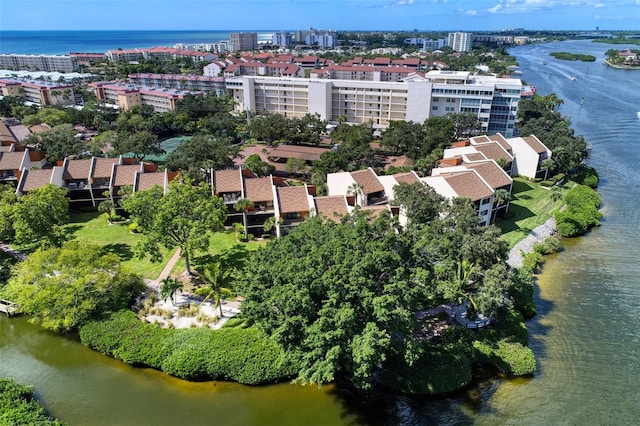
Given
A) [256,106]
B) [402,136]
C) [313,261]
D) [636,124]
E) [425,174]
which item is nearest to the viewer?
[313,261]

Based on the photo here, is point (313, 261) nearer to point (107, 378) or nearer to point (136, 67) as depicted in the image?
point (107, 378)

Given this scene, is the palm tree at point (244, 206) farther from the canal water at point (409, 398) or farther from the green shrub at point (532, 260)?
the green shrub at point (532, 260)

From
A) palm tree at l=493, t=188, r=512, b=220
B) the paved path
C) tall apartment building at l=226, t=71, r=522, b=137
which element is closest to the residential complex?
tall apartment building at l=226, t=71, r=522, b=137

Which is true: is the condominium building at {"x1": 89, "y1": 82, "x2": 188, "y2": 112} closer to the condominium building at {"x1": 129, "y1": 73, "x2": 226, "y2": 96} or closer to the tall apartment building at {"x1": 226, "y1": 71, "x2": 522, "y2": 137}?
the condominium building at {"x1": 129, "y1": 73, "x2": 226, "y2": 96}

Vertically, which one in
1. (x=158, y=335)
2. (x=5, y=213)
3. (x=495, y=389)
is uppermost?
(x=5, y=213)

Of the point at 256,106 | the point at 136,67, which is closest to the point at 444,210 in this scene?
the point at 256,106

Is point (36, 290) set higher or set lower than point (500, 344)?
higher

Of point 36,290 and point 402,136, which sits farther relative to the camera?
point 402,136
